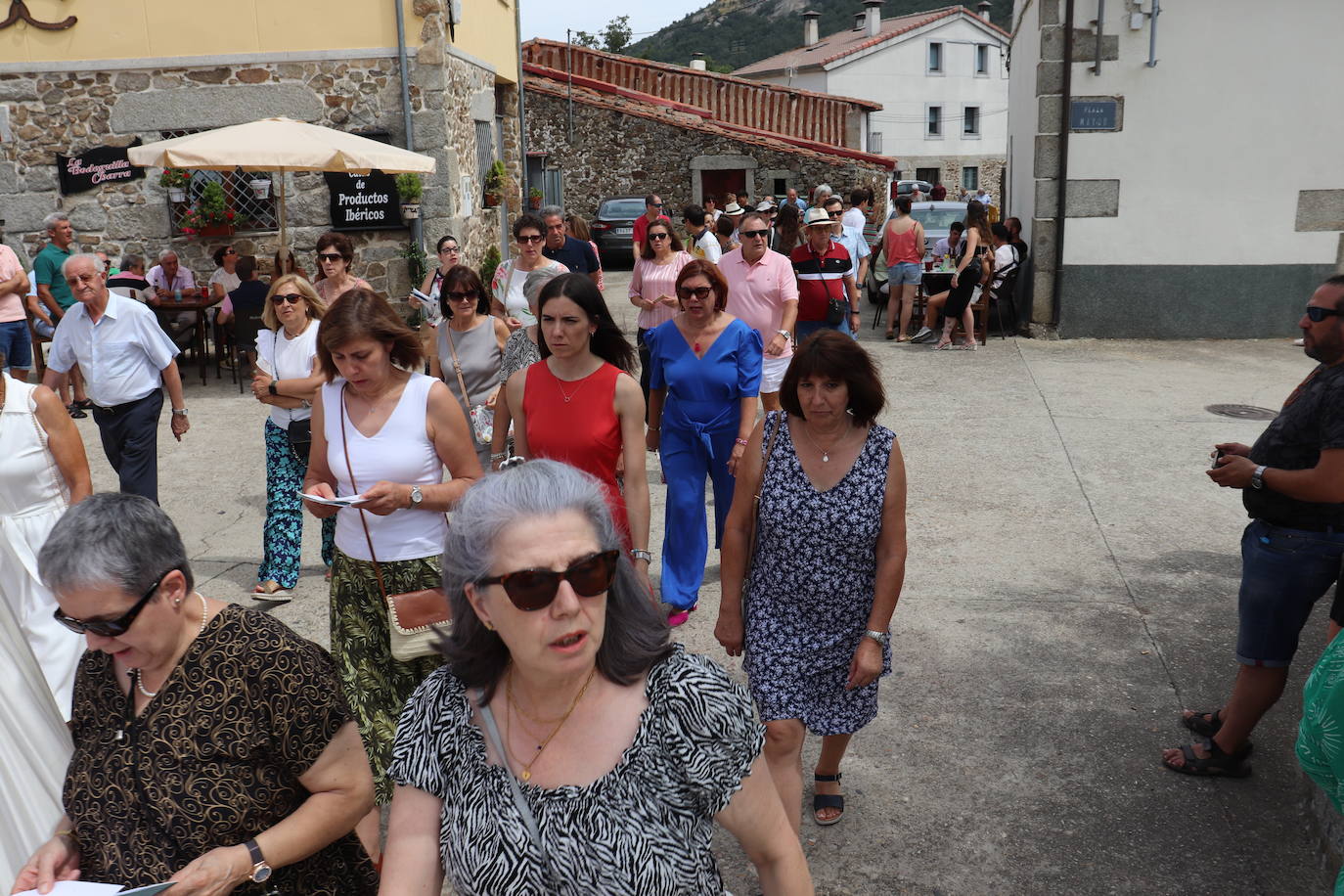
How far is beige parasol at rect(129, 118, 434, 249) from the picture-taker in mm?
8516

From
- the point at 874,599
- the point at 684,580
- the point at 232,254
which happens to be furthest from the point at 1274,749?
the point at 232,254

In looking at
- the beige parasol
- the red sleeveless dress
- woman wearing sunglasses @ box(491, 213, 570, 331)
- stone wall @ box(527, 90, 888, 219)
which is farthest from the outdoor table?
stone wall @ box(527, 90, 888, 219)

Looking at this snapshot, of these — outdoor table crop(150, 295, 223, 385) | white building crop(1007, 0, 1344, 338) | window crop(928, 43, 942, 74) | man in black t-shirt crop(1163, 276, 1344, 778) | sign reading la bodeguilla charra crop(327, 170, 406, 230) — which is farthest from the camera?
window crop(928, 43, 942, 74)

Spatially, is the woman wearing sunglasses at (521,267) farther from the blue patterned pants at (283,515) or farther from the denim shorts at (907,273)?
the denim shorts at (907,273)

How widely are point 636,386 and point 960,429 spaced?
5.45m

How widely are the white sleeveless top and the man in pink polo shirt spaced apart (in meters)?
3.66

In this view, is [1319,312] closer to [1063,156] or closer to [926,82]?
[1063,156]

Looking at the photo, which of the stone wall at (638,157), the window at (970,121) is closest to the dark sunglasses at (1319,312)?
the stone wall at (638,157)

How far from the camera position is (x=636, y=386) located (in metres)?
4.27

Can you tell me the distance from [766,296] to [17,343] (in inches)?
283

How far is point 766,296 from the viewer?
7.21 metres

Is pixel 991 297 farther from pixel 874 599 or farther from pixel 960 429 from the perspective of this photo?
pixel 874 599

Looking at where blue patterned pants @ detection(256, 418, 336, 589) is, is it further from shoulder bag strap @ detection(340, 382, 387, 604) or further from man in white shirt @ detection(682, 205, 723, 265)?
man in white shirt @ detection(682, 205, 723, 265)

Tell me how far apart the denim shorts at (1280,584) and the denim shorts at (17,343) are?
10.1 metres
